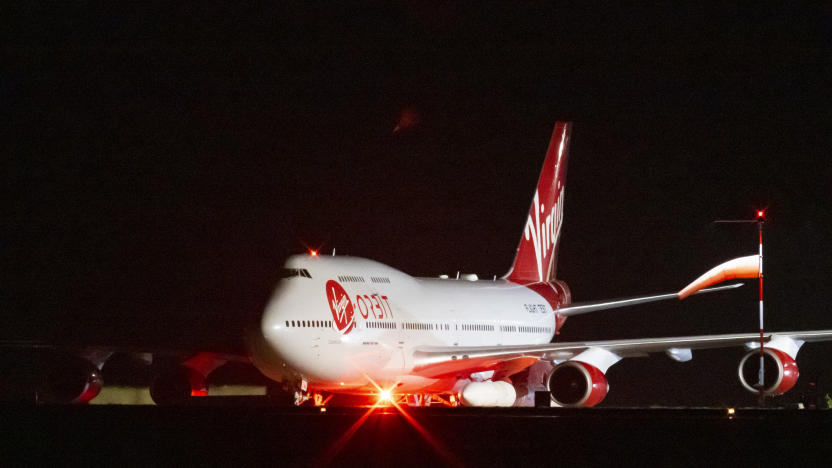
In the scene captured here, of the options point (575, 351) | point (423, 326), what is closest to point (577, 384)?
point (575, 351)

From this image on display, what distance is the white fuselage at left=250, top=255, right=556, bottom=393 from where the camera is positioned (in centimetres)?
3005

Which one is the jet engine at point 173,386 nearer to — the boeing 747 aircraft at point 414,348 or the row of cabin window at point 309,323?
the boeing 747 aircraft at point 414,348

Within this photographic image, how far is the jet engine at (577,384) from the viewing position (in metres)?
32.4

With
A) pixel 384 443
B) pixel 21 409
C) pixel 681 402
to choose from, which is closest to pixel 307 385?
pixel 21 409

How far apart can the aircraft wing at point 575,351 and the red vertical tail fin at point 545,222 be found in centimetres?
981

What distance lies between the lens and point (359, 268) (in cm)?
3400

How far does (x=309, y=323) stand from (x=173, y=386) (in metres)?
6.76

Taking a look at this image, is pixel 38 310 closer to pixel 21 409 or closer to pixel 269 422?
pixel 21 409

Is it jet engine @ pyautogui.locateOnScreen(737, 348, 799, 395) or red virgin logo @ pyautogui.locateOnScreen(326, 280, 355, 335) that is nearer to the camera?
red virgin logo @ pyautogui.locateOnScreen(326, 280, 355, 335)

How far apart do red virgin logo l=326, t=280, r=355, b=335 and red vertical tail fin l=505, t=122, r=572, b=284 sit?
1522 cm

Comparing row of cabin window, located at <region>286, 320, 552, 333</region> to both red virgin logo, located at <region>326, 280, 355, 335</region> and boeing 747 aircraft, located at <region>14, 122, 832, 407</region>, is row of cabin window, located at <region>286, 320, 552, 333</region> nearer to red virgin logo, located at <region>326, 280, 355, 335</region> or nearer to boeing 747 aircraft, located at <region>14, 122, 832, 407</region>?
boeing 747 aircraft, located at <region>14, 122, 832, 407</region>

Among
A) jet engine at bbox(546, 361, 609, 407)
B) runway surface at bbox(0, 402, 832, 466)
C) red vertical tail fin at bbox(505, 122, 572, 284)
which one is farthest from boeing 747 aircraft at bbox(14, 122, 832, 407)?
runway surface at bbox(0, 402, 832, 466)

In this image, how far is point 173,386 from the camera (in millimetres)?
34938

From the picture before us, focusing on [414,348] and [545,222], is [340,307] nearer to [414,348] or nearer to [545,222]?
[414,348]
